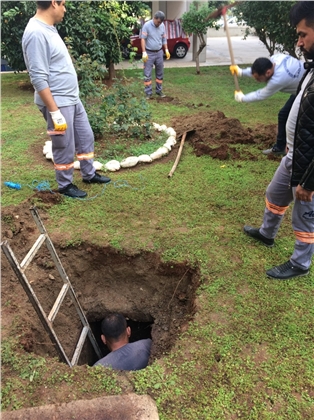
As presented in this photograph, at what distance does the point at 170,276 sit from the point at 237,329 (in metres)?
0.96

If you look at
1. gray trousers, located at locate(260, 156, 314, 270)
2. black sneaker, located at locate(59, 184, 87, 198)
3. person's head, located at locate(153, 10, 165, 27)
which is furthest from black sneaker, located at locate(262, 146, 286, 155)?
person's head, located at locate(153, 10, 165, 27)

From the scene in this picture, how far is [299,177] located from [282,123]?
276cm

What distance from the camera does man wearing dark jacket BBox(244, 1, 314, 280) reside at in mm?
2338

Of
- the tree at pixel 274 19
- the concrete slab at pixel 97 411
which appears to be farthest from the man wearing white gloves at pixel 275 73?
the tree at pixel 274 19

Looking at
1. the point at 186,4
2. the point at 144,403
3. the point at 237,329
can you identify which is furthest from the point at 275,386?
the point at 186,4

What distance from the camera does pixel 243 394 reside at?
7.11 ft

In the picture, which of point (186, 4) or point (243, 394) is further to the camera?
point (186, 4)

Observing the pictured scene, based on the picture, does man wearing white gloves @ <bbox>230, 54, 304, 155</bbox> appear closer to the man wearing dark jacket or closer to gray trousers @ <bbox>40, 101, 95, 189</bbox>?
the man wearing dark jacket

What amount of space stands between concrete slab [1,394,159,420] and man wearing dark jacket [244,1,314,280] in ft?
5.14

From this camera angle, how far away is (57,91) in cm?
380

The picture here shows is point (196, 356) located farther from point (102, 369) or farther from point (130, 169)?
point (130, 169)

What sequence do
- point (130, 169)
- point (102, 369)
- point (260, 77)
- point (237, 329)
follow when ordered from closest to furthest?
point (102, 369)
point (237, 329)
point (260, 77)
point (130, 169)

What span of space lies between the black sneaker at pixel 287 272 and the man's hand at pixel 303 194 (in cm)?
70

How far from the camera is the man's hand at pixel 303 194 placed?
100 inches
